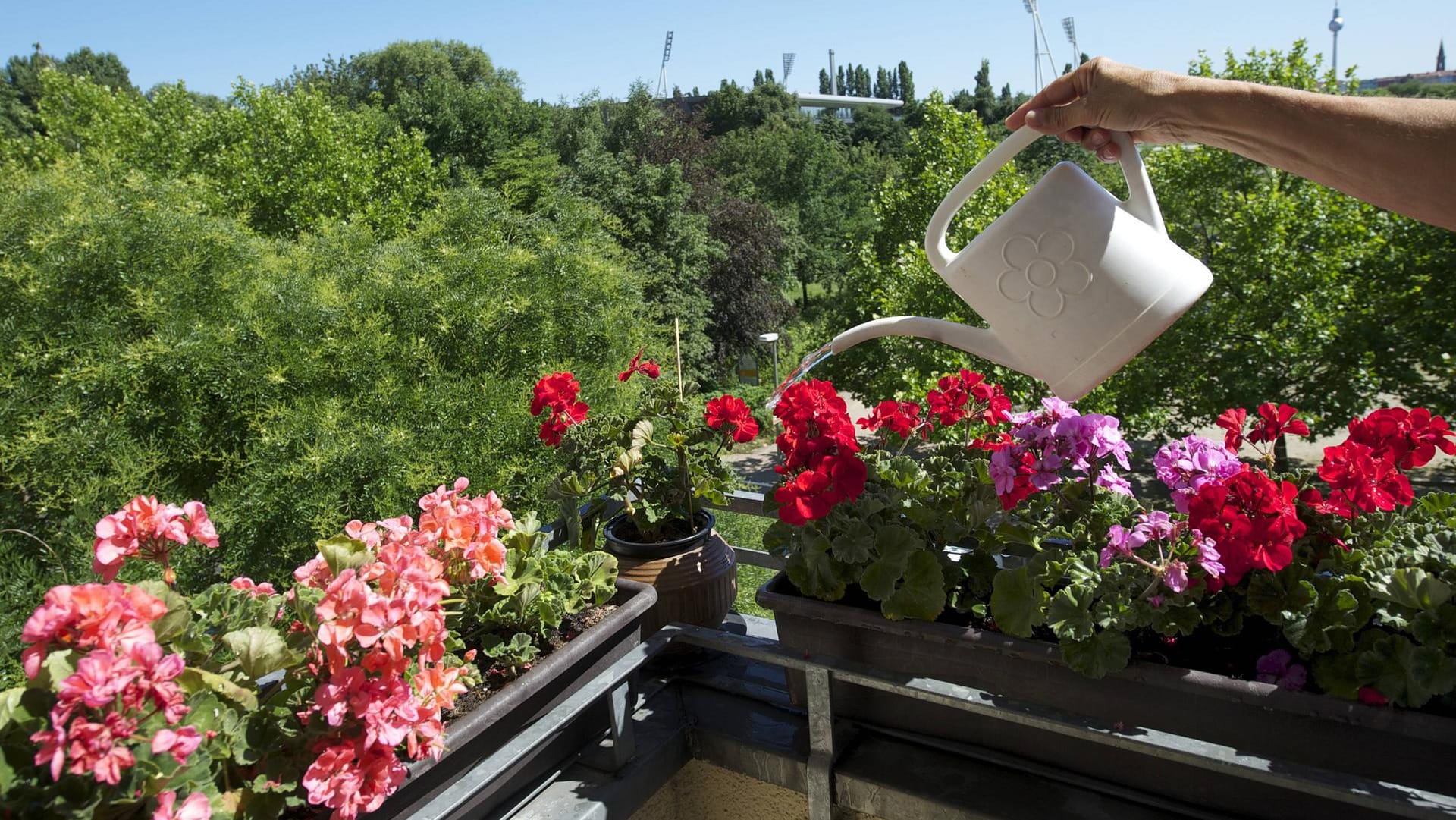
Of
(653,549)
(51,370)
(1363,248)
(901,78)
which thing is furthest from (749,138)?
(901,78)

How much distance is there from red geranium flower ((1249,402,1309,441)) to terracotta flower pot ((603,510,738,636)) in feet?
2.79

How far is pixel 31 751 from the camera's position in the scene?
681 millimetres

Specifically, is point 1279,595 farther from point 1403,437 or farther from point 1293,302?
point 1293,302

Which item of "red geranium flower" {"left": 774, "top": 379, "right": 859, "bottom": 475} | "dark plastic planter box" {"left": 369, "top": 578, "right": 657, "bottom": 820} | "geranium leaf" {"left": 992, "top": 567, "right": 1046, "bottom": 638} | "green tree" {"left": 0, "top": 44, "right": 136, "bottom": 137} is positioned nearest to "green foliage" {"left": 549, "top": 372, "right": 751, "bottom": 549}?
"dark plastic planter box" {"left": 369, "top": 578, "right": 657, "bottom": 820}

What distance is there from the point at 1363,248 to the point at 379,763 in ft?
27.7

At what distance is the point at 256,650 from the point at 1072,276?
0.94 metres

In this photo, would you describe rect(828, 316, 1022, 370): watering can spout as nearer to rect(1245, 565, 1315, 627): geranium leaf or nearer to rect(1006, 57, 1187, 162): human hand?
rect(1006, 57, 1187, 162): human hand

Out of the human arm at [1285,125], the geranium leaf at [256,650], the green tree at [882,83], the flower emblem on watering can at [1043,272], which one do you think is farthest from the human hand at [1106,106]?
Result: the green tree at [882,83]

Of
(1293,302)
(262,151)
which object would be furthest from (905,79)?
(1293,302)

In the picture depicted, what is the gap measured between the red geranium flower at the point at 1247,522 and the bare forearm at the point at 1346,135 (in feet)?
1.04

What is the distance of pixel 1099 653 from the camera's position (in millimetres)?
972

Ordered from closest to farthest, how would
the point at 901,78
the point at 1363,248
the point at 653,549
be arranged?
the point at 653,549, the point at 1363,248, the point at 901,78

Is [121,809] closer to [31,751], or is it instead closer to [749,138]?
[31,751]

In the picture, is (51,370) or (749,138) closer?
(51,370)
